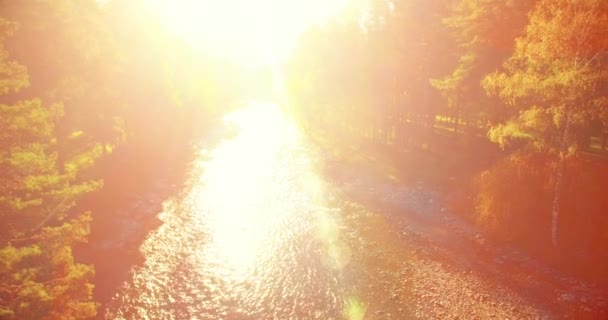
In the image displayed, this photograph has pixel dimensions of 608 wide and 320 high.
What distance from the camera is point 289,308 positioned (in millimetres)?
15445

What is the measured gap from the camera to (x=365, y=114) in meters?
46.2

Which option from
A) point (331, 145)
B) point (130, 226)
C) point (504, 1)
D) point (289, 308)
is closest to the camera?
point (289, 308)

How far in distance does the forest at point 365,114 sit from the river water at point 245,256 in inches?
142

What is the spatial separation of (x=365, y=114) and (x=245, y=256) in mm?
30833

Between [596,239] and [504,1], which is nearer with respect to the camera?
[596,239]

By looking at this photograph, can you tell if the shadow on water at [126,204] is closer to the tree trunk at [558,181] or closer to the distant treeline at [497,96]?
the distant treeline at [497,96]

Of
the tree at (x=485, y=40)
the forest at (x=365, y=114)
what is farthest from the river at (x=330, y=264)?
the tree at (x=485, y=40)

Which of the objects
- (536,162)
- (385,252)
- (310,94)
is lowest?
(385,252)

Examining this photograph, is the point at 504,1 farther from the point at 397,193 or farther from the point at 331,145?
the point at 331,145

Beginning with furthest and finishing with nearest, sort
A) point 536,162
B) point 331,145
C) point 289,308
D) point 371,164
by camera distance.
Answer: point 331,145 → point 371,164 → point 536,162 → point 289,308

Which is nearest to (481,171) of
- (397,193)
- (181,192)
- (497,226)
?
(397,193)

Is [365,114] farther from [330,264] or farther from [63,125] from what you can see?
[63,125]

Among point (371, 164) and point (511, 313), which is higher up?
point (371, 164)

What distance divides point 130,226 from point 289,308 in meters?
14.4
